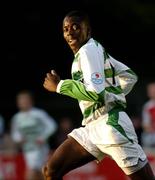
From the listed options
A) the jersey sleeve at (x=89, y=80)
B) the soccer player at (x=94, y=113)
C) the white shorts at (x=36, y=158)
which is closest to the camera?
the jersey sleeve at (x=89, y=80)

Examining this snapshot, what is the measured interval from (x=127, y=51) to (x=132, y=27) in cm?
69

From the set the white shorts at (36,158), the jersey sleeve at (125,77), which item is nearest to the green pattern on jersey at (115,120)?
the jersey sleeve at (125,77)

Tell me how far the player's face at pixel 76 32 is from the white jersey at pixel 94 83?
3.7 inches

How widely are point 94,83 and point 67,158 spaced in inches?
38.7

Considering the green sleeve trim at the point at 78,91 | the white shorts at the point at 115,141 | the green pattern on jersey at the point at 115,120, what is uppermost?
the green sleeve trim at the point at 78,91

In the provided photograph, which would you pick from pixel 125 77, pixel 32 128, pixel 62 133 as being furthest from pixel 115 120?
pixel 62 133

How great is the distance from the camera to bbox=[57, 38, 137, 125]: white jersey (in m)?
9.29

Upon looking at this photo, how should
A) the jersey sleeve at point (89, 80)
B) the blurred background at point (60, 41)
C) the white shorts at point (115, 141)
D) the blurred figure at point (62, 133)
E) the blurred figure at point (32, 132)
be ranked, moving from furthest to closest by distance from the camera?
the blurred background at point (60, 41) → the blurred figure at point (62, 133) → the blurred figure at point (32, 132) → the white shorts at point (115, 141) → the jersey sleeve at point (89, 80)

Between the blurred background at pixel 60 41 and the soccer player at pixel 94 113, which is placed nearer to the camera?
the soccer player at pixel 94 113

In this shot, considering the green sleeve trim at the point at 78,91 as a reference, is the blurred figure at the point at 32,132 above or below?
below

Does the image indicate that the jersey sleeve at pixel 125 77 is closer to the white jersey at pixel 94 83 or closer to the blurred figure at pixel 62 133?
the white jersey at pixel 94 83

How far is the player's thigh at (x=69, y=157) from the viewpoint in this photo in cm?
981

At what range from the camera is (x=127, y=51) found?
22922 millimetres

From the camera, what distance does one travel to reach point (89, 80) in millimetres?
9281
